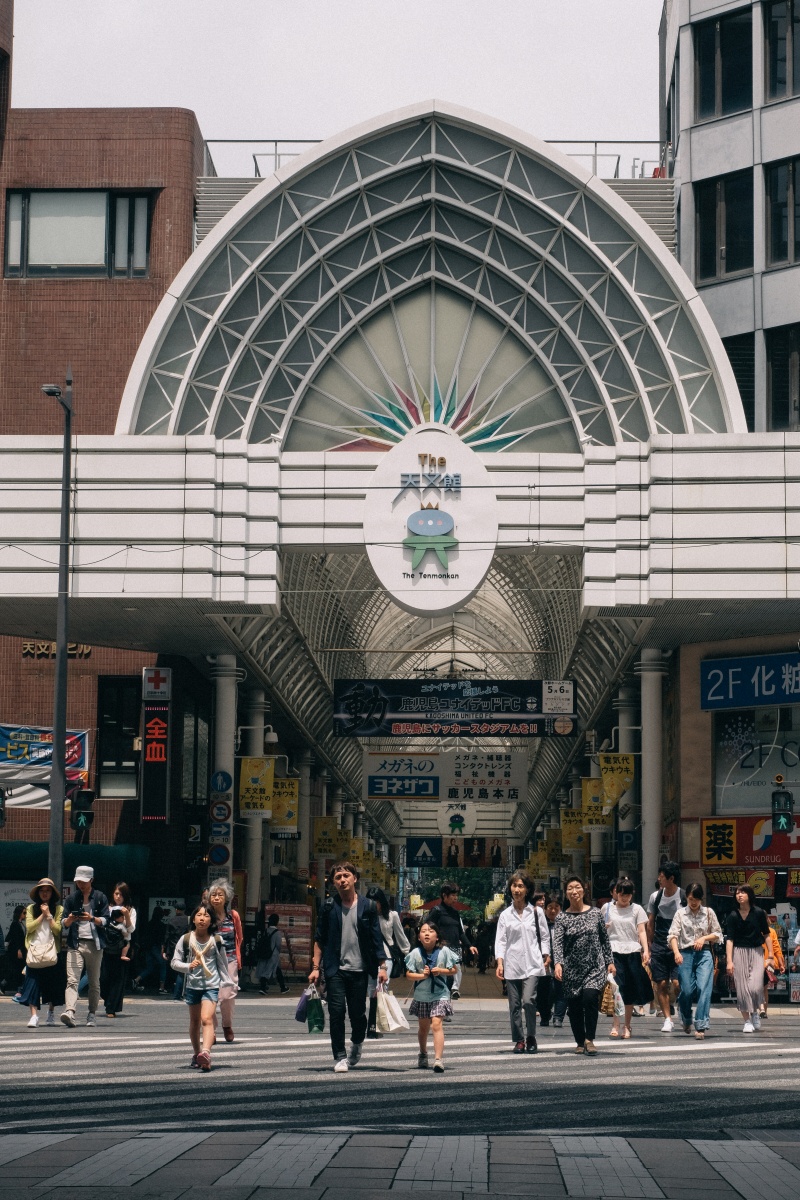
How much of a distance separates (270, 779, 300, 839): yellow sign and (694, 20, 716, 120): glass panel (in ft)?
59.5

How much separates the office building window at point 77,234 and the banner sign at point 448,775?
1509 centimetres

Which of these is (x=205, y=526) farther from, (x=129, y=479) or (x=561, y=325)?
(x=561, y=325)

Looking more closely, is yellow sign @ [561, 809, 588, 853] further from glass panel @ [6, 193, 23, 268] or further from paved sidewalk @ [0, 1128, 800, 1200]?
paved sidewalk @ [0, 1128, 800, 1200]

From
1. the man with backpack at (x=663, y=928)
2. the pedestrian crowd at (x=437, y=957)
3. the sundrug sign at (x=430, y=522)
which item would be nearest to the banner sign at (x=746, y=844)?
the pedestrian crowd at (x=437, y=957)

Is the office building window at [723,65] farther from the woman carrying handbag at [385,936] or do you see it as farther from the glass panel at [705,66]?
the woman carrying handbag at [385,936]

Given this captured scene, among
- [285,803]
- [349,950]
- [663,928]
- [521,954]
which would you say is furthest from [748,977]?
[285,803]

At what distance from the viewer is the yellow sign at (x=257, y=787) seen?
3825 centimetres

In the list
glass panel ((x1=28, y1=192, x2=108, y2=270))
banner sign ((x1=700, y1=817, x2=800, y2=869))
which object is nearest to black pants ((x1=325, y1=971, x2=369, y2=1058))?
banner sign ((x1=700, y1=817, x2=800, y2=869))

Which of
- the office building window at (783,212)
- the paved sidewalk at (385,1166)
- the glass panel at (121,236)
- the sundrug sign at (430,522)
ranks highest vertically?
the glass panel at (121,236)

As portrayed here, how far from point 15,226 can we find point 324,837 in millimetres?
27391

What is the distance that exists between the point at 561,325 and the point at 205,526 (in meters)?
8.07

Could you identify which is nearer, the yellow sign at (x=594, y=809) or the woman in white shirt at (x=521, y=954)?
the woman in white shirt at (x=521, y=954)

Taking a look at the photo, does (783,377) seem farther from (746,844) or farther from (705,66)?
(746,844)

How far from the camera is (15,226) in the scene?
41.8m
